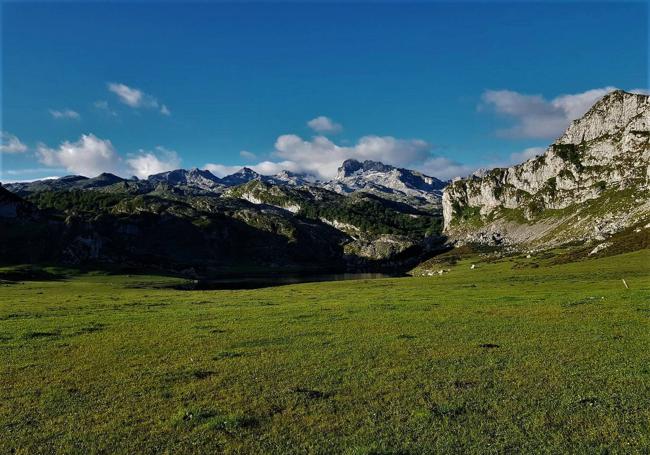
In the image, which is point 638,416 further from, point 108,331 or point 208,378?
Answer: point 108,331

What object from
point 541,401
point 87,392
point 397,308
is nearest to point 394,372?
point 541,401

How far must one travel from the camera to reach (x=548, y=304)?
49781mm

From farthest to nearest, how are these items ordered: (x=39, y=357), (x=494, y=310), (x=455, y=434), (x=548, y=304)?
(x=548, y=304) < (x=494, y=310) < (x=39, y=357) < (x=455, y=434)

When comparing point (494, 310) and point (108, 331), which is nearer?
point (108, 331)

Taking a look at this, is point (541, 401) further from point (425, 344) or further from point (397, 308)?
point (397, 308)

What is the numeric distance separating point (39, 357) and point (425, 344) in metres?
27.0

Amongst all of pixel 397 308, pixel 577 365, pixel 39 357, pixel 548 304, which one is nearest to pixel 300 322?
pixel 397 308

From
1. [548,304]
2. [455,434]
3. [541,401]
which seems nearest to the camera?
[455,434]

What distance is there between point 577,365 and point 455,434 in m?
12.3

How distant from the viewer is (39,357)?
29.8 metres

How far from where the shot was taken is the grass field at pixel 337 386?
53.3 feet

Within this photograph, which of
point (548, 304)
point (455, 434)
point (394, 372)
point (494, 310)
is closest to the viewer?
point (455, 434)

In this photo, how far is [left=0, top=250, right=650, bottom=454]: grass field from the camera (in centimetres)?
1623

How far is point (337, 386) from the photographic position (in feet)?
72.5
